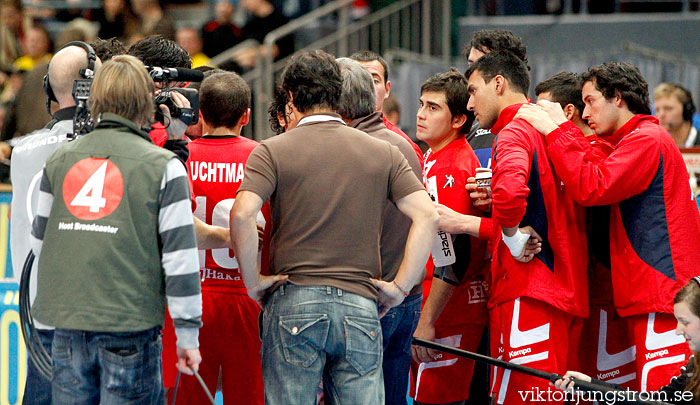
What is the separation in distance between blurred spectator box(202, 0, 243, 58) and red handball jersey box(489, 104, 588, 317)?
6.30 meters

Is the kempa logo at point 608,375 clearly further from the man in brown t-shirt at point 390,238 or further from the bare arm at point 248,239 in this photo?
the bare arm at point 248,239

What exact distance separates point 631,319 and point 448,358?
0.96 metres

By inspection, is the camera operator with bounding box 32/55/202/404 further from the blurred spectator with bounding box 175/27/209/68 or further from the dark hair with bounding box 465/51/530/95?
the blurred spectator with bounding box 175/27/209/68

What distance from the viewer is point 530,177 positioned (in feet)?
13.0

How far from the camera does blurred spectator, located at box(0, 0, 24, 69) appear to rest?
10891 millimetres

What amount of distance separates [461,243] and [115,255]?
1956 mm

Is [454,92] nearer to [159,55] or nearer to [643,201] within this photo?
[643,201]

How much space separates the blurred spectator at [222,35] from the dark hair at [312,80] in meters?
6.59

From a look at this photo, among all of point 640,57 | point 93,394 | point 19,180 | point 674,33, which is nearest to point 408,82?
point 640,57

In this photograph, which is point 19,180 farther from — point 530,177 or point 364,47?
point 364,47

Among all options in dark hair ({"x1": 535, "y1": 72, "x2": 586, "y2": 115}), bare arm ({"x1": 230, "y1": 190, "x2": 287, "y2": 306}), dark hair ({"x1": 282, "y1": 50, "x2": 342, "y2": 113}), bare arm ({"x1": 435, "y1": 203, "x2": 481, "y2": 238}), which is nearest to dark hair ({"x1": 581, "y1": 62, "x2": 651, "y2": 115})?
dark hair ({"x1": 535, "y1": 72, "x2": 586, "y2": 115})

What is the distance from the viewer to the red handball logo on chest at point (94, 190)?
307 cm

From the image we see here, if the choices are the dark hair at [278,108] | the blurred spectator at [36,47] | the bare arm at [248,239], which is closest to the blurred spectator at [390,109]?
the dark hair at [278,108]

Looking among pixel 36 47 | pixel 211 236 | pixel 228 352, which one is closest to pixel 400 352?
pixel 228 352
